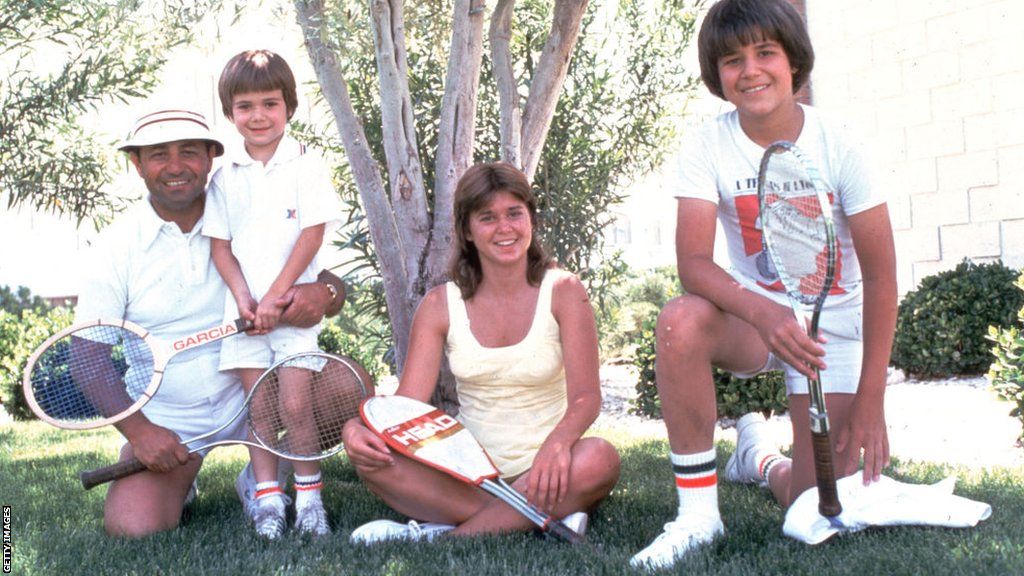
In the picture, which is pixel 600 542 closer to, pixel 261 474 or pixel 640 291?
pixel 261 474

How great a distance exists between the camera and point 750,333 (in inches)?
115

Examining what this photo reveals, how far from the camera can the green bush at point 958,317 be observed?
6.24 metres

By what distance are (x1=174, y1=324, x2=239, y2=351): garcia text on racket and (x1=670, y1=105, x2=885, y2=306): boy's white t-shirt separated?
1464mm

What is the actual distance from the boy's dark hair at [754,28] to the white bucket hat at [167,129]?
5.55ft

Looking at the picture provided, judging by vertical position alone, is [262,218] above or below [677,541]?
above

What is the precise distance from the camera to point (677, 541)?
8.65 feet

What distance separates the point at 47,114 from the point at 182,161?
3489mm

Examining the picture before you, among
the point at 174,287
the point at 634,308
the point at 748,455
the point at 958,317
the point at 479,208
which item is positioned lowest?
the point at 634,308

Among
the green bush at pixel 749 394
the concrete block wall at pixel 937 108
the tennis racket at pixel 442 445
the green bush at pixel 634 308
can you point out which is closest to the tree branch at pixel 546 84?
the tennis racket at pixel 442 445

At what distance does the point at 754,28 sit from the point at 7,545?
8.79ft

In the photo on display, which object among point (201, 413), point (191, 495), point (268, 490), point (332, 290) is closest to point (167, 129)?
point (332, 290)

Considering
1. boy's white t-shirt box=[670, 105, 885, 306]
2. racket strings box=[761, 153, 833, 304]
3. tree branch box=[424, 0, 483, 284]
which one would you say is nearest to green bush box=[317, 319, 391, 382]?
tree branch box=[424, 0, 483, 284]

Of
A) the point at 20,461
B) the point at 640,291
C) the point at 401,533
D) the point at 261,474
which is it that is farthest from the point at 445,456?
the point at 640,291

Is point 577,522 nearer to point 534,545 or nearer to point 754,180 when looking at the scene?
point 534,545
